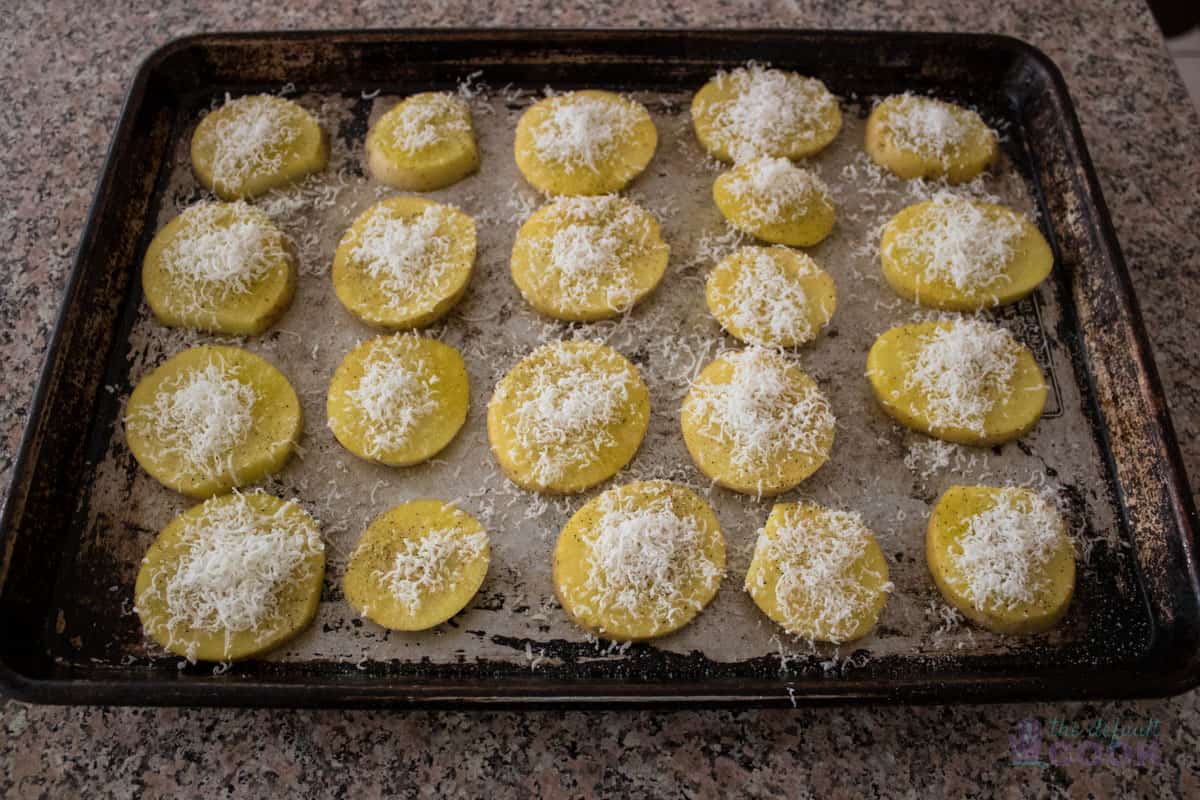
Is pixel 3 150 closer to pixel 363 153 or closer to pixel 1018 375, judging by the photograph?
pixel 363 153

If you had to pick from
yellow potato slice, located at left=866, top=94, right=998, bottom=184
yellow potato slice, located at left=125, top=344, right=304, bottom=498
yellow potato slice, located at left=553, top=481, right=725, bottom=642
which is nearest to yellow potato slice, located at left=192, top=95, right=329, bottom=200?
yellow potato slice, located at left=125, top=344, right=304, bottom=498

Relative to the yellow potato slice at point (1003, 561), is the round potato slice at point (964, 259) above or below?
above

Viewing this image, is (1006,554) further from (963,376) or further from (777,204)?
(777,204)

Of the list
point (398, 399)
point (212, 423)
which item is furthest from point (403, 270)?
point (212, 423)

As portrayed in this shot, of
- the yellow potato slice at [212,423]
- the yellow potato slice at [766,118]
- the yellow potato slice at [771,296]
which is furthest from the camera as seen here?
the yellow potato slice at [766,118]

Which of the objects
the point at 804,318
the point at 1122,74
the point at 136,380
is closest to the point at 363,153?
the point at 136,380

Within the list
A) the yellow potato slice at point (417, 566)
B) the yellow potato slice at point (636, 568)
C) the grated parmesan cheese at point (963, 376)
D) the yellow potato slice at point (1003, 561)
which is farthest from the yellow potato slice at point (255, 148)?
the yellow potato slice at point (1003, 561)

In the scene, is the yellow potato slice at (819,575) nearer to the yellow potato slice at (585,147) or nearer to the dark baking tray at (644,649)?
the dark baking tray at (644,649)
